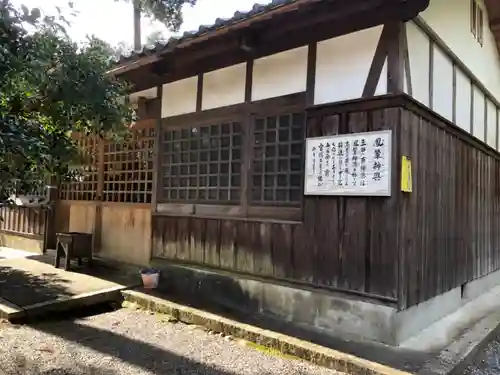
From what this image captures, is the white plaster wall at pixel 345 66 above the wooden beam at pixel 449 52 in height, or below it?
below

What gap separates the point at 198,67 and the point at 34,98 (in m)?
3.13

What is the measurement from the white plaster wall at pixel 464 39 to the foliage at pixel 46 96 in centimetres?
409

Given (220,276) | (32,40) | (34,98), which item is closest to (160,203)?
(220,276)

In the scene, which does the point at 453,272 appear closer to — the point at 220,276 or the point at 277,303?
the point at 277,303

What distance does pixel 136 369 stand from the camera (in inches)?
161

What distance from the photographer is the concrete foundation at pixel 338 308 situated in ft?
15.8

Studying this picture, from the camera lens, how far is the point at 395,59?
4.80 m

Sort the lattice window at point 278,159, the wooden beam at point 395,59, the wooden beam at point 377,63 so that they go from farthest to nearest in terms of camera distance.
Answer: the lattice window at point 278,159 → the wooden beam at point 377,63 → the wooden beam at point 395,59

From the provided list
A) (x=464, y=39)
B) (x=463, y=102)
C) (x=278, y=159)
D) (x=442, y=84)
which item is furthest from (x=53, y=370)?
(x=464, y=39)

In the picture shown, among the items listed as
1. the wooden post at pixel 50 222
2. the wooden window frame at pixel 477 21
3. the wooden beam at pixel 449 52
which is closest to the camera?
the wooden beam at pixel 449 52

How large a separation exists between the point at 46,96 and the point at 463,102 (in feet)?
20.9

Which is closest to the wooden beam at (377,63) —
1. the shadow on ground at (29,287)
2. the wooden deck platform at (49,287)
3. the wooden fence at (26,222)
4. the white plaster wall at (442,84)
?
the white plaster wall at (442,84)

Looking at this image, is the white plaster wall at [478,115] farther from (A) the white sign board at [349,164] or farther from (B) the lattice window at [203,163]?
(B) the lattice window at [203,163]

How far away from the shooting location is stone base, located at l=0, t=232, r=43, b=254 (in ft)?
32.7
